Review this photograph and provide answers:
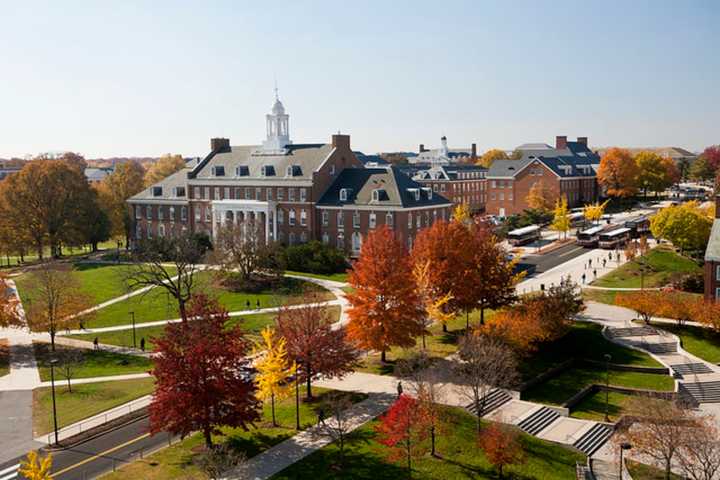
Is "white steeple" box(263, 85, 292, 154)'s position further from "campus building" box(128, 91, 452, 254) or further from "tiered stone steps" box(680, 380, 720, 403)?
"tiered stone steps" box(680, 380, 720, 403)

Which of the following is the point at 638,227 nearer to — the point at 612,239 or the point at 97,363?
the point at 612,239

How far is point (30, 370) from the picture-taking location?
44.2 meters

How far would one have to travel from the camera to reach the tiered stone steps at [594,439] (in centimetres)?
3284

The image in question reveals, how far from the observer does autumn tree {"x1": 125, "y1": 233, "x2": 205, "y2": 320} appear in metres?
53.3

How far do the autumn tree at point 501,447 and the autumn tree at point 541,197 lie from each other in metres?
79.4

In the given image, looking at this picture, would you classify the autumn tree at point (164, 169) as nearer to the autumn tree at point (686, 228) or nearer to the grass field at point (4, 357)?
the grass field at point (4, 357)

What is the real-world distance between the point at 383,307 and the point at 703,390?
65.1 ft

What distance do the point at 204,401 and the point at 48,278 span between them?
83.2ft

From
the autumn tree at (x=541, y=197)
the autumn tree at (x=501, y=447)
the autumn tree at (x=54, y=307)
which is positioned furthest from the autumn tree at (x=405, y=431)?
the autumn tree at (x=541, y=197)

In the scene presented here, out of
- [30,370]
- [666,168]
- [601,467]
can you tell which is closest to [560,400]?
[601,467]

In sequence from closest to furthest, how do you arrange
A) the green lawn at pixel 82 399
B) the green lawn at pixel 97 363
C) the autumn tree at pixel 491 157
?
the green lawn at pixel 82 399 → the green lawn at pixel 97 363 → the autumn tree at pixel 491 157

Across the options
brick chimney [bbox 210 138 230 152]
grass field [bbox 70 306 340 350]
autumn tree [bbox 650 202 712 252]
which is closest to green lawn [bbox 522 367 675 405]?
grass field [bbox 70 306 340 350]

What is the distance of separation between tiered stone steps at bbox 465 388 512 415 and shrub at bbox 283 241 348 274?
3573 cm

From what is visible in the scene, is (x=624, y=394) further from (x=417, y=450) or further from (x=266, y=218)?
(x=266, y=218)
